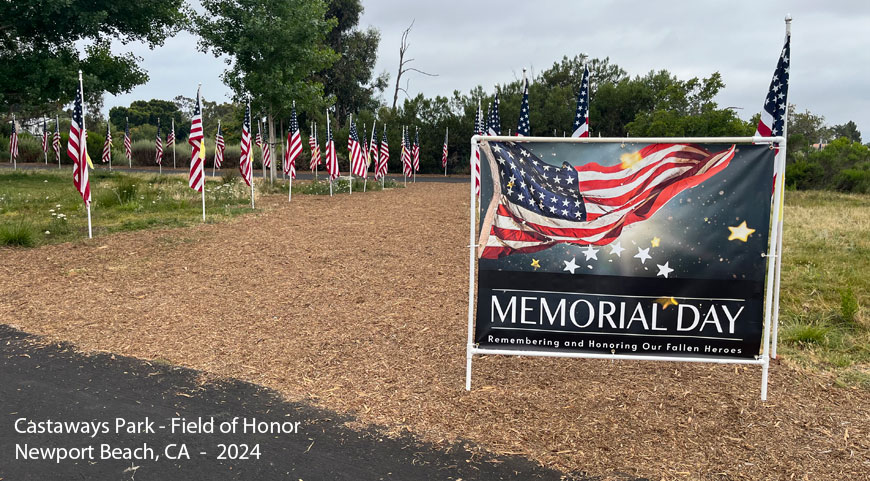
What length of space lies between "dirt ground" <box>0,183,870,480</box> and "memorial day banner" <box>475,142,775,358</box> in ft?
1.81

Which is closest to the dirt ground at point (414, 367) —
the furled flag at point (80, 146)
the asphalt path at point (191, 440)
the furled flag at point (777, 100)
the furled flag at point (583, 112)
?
the asphalt path at point (191, 440)

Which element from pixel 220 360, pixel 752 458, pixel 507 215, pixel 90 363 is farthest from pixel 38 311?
pixel 752 458

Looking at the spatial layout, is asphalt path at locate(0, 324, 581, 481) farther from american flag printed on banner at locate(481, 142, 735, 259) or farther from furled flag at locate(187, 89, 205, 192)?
furled flag at locate(187, 89, 205, 192)

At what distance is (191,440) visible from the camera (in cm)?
411

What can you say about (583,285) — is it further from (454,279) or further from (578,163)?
(454,279)

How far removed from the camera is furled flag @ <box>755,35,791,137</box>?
5625 mm

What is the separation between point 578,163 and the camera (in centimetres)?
448

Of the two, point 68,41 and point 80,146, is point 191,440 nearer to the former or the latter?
point 80,146

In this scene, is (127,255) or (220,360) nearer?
(220,360)

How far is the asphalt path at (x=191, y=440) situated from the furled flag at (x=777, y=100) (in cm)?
398

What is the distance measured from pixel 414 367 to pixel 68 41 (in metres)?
25.0

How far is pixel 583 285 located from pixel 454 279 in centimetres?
427

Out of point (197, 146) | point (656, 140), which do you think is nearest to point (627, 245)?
point (656, 140)

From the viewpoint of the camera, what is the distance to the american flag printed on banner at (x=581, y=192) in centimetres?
442
